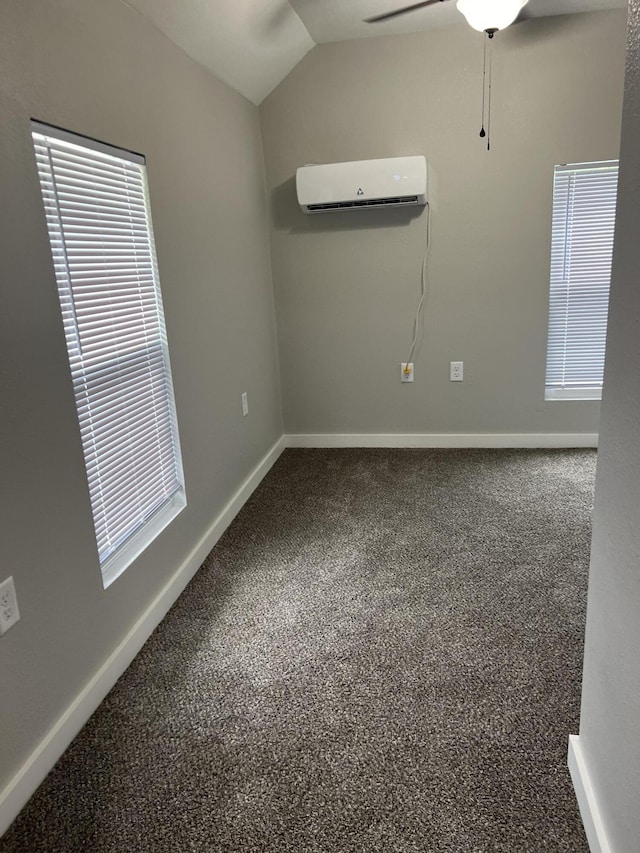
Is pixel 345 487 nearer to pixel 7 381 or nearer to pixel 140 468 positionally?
pixel 140 468

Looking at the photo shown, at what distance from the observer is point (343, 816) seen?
1.29 metres

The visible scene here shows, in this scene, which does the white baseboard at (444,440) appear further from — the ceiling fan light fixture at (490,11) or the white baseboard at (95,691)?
the ceiling fan light fixture at (490,11)

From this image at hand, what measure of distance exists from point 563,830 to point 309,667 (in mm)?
802

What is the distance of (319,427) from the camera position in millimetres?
3801

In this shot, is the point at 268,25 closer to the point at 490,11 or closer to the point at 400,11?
the point at 400,11

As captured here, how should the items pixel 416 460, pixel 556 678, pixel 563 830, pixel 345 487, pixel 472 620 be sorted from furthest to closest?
pixel 416 460 → pixel 345 487 → pixel 472 620 → pixel 556 678 → pixel 563 830

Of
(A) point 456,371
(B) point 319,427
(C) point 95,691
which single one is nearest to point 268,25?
(A) point 456,371

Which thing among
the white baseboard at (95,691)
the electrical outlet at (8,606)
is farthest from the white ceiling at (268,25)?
the white baseboard at (95,691)

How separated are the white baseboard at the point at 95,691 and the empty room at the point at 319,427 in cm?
1

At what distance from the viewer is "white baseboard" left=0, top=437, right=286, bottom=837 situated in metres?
1.33

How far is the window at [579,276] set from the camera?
3.18m

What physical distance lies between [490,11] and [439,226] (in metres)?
1.25

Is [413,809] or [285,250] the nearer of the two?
[413,809]

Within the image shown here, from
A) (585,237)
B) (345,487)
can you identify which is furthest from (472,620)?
(585,237)
